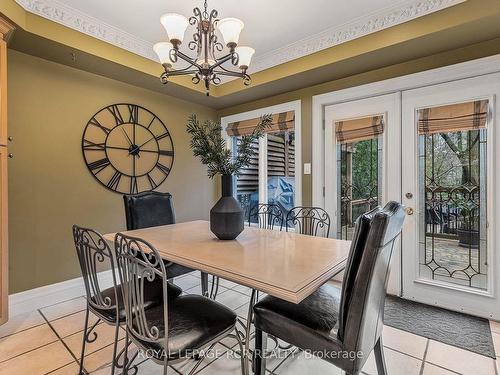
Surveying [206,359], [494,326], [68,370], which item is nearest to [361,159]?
[494,326]

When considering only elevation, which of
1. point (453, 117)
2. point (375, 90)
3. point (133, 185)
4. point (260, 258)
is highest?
point (375, 90)

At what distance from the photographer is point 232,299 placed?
8.66ft

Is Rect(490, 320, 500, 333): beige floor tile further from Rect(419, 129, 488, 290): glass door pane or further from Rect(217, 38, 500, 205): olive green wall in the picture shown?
Rect(217, 38, 500, 205): olive green wall

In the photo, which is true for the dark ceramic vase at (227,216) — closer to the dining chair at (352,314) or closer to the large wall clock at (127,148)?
the dining chair at (352,314)

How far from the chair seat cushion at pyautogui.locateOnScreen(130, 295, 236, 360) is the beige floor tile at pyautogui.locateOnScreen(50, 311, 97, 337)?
1163mm

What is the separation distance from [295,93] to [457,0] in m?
1.69

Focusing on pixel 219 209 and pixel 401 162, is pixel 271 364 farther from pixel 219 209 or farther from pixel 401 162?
pixel 401 162

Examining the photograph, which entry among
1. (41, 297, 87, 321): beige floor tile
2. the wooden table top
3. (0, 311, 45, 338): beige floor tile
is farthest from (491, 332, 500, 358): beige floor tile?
(0, 311, 45, 338): beige floor tile

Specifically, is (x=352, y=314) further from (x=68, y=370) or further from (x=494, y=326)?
(x=494, y=326)

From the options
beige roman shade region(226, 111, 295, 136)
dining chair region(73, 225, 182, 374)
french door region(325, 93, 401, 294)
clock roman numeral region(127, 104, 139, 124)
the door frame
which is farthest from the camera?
beige roman shade region(226, 111, 295, 136)

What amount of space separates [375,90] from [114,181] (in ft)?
9.73

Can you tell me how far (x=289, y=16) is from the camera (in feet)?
7.39

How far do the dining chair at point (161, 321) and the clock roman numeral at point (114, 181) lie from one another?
195 centimetres

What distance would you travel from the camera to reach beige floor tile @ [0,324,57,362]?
6.04 feet
